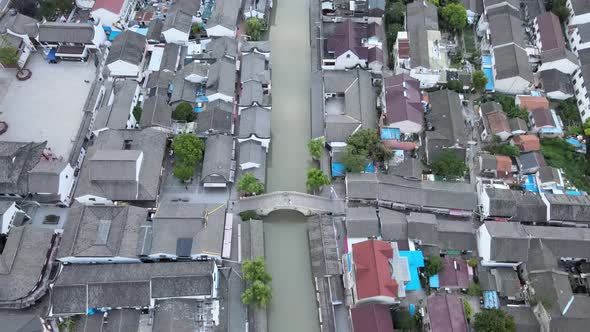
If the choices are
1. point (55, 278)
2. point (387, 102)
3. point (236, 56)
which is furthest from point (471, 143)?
point (55, 278)

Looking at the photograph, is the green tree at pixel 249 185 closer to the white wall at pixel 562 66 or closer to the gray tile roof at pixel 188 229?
the gray tile roof at pixel 188 229

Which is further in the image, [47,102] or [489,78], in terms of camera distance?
[489,78]

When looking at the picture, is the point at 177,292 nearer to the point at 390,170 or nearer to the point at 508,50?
the point at 390,170

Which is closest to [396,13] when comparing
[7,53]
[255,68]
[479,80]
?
[479,80]

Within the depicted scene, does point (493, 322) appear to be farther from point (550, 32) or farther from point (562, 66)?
point (550, 32)

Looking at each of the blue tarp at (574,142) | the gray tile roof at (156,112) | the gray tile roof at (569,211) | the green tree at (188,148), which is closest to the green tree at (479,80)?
the blue tarp at (574,142)

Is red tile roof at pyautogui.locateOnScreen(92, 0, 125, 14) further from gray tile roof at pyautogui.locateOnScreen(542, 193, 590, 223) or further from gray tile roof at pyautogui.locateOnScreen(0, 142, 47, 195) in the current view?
gray tile roof at pyautogui.locateOnScreen(542, 193, 590, 223)
